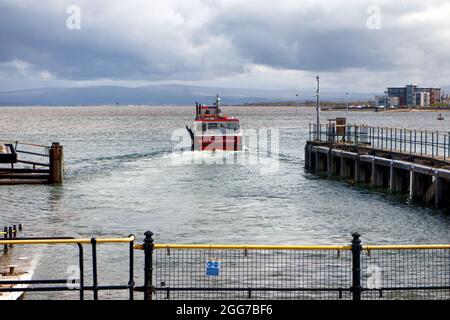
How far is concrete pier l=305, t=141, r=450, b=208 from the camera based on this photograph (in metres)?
33.3

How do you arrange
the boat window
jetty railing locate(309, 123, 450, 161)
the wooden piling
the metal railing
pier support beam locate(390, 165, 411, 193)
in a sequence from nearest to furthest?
the metal railing, pier support beam locate(390, 165, 411, 193), jetty railing locate(309, 123, 450, 161), the wooden piling, the boat window

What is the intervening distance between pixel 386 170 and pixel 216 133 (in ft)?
95.5

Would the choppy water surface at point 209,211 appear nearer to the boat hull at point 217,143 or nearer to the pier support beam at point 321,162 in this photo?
the pier support beam at point 321,162

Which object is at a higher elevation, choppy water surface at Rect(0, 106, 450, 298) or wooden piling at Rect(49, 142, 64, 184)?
wooden piling at Rect(49, 142, 64, 184)

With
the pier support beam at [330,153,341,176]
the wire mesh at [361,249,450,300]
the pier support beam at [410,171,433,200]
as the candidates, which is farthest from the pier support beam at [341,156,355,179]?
the wire mesh at [361,249,450,300]

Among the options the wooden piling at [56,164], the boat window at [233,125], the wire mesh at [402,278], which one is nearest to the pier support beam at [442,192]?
the wire mesh at [402,278]

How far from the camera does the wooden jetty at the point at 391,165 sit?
33.8 meters

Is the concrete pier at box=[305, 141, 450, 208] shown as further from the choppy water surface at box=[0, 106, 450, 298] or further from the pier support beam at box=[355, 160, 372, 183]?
the choppy water surface at box=[0, 106, 450, 298]

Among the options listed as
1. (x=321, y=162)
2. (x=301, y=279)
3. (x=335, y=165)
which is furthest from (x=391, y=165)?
(x=301, y=279)

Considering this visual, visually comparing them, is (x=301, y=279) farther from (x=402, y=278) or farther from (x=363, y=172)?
(x=363, y=172)

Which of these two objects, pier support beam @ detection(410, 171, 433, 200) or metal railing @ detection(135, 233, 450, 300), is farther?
pier support beam @ detection(410, 171, 433, 200)

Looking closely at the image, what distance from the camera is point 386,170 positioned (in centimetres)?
4266

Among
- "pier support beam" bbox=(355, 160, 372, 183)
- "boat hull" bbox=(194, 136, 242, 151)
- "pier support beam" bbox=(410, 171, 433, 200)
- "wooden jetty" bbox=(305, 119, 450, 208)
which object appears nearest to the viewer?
"wooden jetty" bbox=(305, 119, 450, 208)

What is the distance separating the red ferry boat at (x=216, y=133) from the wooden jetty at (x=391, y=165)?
14.7 metres
